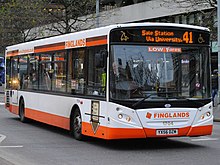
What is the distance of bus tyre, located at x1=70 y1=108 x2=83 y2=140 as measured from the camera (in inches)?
521

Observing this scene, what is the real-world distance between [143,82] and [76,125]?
2.71 metres

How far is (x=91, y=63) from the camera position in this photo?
12672mm

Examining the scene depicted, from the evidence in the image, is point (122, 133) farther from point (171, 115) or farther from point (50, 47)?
point (50, 47)

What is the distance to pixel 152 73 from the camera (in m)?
11.7

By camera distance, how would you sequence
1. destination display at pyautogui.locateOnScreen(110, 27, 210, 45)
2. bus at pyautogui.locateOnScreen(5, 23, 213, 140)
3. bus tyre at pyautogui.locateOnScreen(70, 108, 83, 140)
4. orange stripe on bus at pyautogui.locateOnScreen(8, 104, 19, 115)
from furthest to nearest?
orange stripe on bus at pyautogui.locateOnScreen(8, 104, 19, 115)
bus tyre at pyautogui.locateOnScreen(70, 108, 83, 140)
destination display at pyautogui.locateOnScreen(110, 27, 210, 45)
bus at pyautogui.locateOnScreen(5, 23, 213, 140)

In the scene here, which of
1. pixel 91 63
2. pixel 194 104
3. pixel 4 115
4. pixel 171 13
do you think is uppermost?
pixel 171 13

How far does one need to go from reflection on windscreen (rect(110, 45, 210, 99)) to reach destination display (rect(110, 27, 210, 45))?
6.6 inches

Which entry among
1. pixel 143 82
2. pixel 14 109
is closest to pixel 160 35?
pixel 143 82

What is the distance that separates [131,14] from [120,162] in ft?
118

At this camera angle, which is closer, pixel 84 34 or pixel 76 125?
pixel 84 34

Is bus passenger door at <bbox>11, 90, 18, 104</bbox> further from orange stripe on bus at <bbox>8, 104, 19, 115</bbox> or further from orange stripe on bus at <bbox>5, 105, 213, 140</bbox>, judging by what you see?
orange stripe on bus at <bbox>5, 105, 213, 140</bbox>

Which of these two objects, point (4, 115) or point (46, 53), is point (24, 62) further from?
point (4, 115)

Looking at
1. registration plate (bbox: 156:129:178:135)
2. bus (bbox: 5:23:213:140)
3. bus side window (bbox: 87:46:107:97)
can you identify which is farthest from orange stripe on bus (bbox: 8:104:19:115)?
registration plate (bbox: 156:129:178:135)

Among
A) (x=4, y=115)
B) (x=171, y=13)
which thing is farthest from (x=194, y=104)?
(x=171, y=13)
